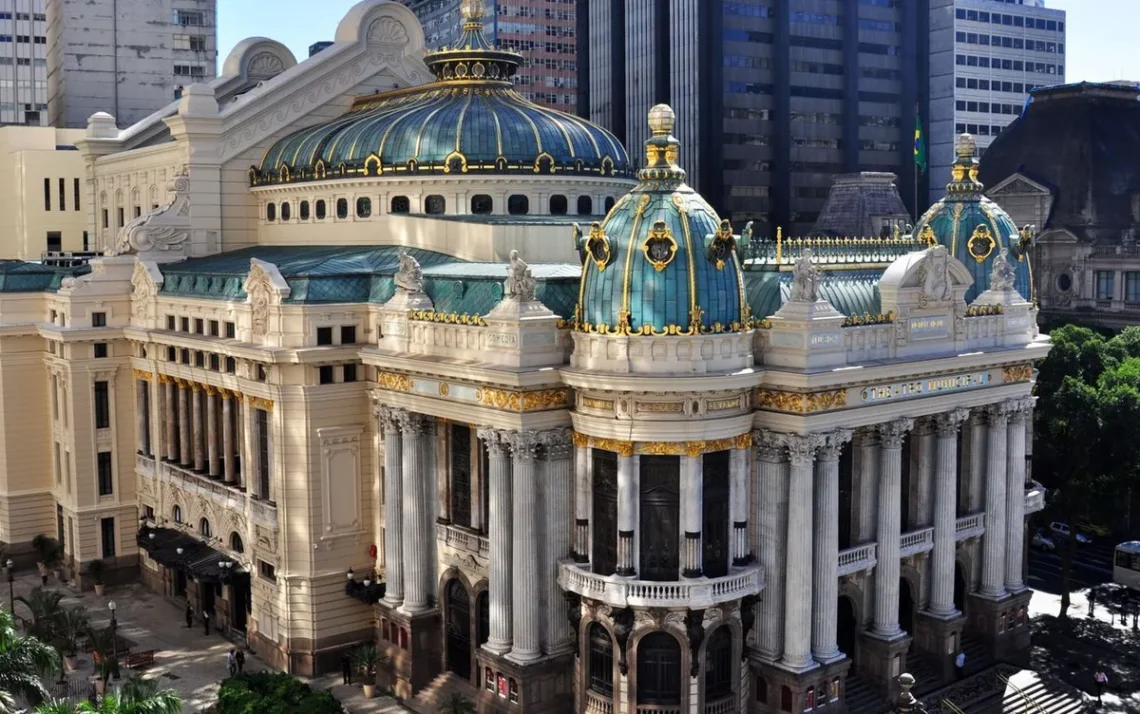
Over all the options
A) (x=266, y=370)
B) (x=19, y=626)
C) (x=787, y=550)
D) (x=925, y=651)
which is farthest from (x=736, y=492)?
(x=19, y=626)

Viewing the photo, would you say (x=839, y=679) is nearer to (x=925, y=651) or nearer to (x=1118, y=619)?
(x=925, y=651)

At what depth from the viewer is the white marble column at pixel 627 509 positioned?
6209cm

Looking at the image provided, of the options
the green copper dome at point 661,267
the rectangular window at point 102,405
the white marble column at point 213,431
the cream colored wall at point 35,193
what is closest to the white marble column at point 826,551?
the green copper dome at point 661,267

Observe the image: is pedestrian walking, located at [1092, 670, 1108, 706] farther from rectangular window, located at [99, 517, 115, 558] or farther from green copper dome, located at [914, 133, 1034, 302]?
rectangular window, located at [99, 517, 115, 558]

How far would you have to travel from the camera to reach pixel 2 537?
103 m

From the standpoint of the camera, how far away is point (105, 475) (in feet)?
318

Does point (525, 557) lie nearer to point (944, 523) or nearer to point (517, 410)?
point (517, 410)

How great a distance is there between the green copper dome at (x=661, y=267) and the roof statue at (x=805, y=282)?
8.57 ft

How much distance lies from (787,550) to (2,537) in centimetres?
6705

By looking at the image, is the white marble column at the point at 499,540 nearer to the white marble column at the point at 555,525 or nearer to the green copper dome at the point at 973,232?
the white marble column at the point at 555,525

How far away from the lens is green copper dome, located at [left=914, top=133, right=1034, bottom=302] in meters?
80.1

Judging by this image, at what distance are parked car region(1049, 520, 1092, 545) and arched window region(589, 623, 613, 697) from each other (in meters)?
59.2

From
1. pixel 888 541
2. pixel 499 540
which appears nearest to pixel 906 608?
pixel 888 541

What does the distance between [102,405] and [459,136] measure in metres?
33.6
